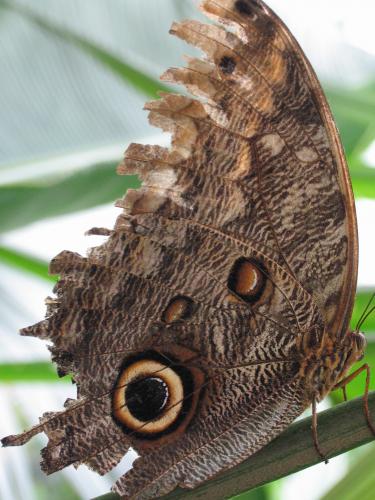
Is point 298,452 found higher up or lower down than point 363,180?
lower down

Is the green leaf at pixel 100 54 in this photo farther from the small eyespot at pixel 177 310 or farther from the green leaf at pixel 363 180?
the small eyespot at pixel 177 310

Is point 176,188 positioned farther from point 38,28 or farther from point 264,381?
point 38,28

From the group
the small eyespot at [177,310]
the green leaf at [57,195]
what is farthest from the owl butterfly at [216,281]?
the green leaf at [57,195]

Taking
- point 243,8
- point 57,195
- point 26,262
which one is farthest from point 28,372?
point 243,8

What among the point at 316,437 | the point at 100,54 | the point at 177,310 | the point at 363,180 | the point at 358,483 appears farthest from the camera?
the point at 100,54

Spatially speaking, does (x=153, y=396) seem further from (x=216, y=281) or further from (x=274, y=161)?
(x=274, y=161)
